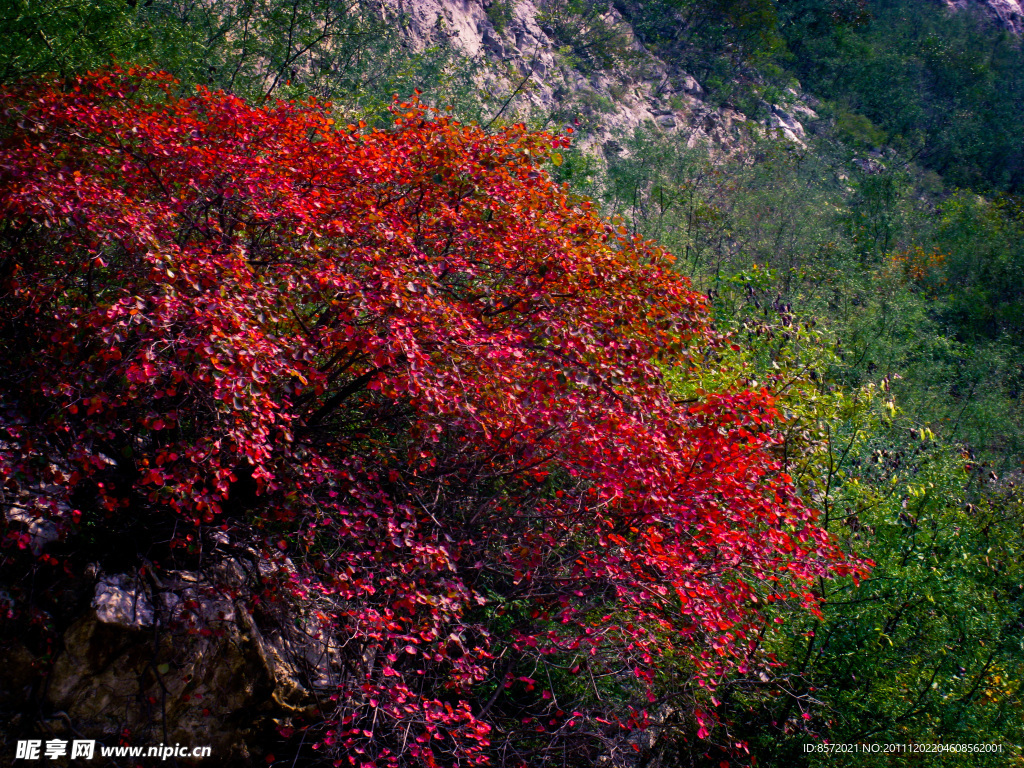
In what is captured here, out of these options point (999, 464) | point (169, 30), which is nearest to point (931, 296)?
point (999, 464)

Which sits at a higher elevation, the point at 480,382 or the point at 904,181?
the point at 904,181

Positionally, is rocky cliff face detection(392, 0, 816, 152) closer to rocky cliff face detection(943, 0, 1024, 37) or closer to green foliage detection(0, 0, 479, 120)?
green foliage detection(0, 0, 479, 120)

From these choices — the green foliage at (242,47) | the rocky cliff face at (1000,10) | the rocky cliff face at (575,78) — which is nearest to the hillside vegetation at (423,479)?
the green foliage at (242,47)

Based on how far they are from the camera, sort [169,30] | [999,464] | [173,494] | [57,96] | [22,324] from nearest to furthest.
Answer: [173,494] → [22,324] → [57,96] → [169,30] → [999,464]

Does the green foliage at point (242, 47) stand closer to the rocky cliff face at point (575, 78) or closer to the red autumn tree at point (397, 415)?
the red autumn tree at point (397, 415)

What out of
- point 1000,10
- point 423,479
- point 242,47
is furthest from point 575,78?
point 1000,10

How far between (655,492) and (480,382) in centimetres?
197

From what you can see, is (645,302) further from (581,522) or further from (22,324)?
(22,324)

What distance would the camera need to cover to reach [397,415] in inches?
256

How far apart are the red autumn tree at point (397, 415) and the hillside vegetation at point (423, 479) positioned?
5 cm

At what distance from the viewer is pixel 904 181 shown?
116 ft

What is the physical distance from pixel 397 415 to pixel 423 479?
718 millimetres

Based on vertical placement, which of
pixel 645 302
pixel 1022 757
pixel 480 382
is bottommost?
pixel 1022 757

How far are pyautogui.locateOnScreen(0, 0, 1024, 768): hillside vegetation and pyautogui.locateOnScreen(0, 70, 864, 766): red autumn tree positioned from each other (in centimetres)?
5
